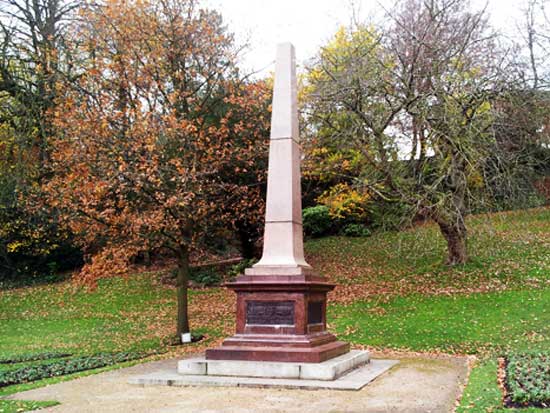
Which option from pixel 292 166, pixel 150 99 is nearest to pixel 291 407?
pixel 292 166

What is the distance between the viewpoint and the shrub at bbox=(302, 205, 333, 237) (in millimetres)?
29953

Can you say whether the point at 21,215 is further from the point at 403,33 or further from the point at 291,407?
the point at 291,407

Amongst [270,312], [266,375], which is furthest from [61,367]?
[266,375]

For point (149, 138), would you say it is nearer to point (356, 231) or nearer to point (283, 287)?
point (283, 287)

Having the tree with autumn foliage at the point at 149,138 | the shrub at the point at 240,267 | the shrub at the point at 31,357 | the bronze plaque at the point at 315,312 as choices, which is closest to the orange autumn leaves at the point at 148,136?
the tree with autumn foliage at the point at 149,138

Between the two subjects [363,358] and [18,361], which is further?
[18,361]

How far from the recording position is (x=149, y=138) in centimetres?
1560

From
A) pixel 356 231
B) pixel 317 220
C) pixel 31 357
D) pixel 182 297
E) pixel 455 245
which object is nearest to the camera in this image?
pixel 31 357

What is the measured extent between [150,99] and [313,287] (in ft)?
28.9

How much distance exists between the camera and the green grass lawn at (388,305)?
1434 cm

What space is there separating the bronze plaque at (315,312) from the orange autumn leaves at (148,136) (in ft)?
16.3

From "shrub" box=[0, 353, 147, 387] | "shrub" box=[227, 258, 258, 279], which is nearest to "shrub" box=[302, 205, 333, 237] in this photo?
"shrub" box=[227, 258, 258, 279]

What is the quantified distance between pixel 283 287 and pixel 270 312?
20.5 inches

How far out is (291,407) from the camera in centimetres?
797
